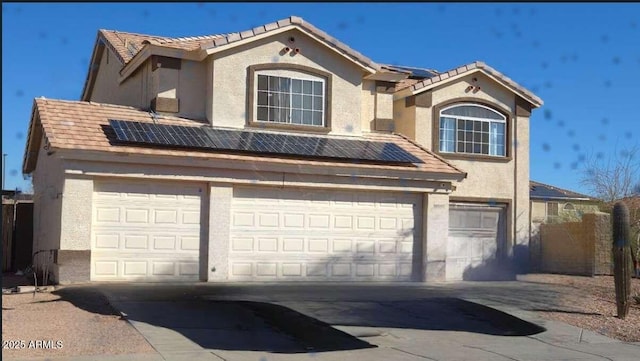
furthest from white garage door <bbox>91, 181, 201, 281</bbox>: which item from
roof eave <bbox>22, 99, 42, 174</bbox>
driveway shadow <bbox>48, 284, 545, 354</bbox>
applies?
roof eave <bbox>22, 99, 42, 174</bbox>

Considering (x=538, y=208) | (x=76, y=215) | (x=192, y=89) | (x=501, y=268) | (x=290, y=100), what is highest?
(x=192, y=89)

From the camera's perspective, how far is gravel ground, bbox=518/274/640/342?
46.2ft

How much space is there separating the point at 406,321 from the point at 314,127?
26.6 feet

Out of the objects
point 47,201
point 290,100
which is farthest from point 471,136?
point 47,201

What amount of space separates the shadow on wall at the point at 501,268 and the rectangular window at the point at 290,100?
20.3 ft

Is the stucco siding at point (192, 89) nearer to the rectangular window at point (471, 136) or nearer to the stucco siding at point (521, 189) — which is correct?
the rectangular window at point (471, 136)

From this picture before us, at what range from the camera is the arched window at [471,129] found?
23.8 meters

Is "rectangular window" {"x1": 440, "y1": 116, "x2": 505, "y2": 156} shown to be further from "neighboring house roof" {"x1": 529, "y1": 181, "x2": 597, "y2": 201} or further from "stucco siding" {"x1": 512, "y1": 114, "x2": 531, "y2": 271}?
"neighboring house roof" {"x1": 529, "y1": 181, "x2": 597, "y2": 201}

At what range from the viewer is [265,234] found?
1856 centimetres

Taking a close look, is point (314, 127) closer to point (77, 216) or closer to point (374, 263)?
point (374, 263)

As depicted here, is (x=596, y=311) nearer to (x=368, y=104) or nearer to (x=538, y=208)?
(x=368, y=104)

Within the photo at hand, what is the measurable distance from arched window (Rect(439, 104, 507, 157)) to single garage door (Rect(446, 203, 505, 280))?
1749mm

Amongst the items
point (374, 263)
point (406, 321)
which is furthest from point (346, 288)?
point (406, 321)

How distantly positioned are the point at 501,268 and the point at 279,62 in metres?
8.92
